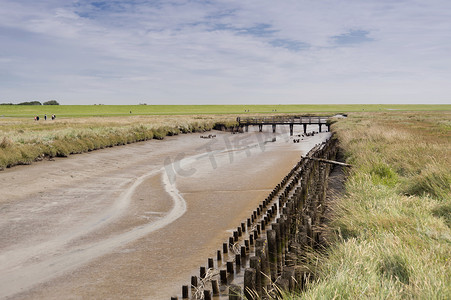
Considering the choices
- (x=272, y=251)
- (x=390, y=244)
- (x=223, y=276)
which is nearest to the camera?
(x=390, y=244)

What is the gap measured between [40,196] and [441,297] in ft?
48.4

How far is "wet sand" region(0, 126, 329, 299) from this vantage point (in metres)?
8.00

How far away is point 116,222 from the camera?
1223 cm

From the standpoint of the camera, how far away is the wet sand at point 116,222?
7997 mm

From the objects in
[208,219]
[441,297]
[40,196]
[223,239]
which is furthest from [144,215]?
[441,297]

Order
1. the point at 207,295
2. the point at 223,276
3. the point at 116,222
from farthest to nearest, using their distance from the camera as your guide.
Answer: the point at 116,222
the point at 223,276
the point at 207,295

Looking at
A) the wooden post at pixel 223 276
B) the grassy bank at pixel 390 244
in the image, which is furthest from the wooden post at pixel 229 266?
the grassy bank at pixel 390 244

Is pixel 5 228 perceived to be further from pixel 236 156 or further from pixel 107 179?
pixel 236 156

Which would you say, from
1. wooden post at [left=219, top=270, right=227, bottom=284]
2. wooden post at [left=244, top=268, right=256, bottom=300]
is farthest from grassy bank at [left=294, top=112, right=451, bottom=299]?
wooden post at [left=219, top=270, right=227, bottom=284]

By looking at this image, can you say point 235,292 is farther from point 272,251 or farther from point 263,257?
point 272,251

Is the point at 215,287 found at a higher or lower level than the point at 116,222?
higher

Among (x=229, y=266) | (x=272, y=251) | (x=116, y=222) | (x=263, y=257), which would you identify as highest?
(x=263, y=257)

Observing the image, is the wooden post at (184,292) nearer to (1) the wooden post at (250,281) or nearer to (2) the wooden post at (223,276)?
(2) the wooden post at (223,276)

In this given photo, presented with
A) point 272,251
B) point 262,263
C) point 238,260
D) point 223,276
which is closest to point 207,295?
point 262,263
